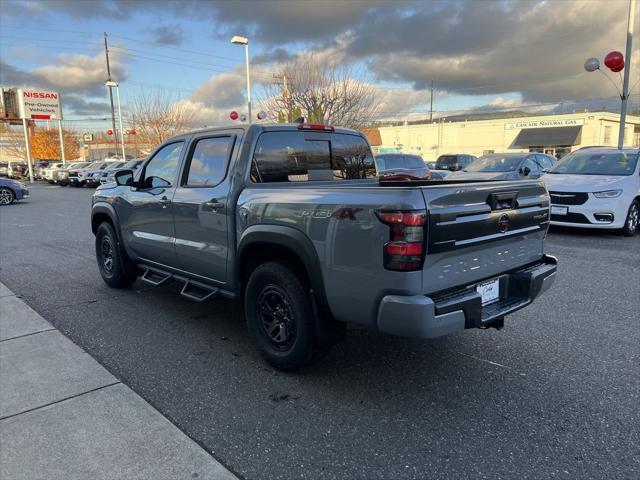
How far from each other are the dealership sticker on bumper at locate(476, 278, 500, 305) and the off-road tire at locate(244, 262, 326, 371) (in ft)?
3.89

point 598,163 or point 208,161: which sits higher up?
point 208,161

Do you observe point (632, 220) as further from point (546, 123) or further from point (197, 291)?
point (546, 123)

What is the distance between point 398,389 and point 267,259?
4.65ft

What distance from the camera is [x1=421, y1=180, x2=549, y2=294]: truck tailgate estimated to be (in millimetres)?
2801

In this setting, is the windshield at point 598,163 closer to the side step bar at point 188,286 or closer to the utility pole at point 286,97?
the side step bar at point 188,286

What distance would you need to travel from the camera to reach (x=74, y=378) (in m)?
3.59

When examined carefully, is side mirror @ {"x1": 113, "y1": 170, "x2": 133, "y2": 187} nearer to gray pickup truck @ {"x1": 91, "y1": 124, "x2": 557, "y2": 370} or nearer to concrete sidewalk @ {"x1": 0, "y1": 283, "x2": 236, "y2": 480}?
gray pickup truck @ {"x1": 91, "y1": 124, "x2": 557, "y2": 370}

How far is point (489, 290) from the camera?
331 centimetres

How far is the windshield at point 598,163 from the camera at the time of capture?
9.42 m

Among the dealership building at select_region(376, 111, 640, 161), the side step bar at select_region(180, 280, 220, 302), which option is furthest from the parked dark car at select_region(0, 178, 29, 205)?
the dealership building at select_region(376, 111, 640, 161)

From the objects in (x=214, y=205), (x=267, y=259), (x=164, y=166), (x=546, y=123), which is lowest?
(x=267, y=259)

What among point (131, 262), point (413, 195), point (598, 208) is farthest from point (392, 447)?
point (598, 208)

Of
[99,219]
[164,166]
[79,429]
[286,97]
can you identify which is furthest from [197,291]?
[286,97]

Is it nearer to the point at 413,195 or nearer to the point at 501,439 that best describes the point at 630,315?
the point at 501,439
